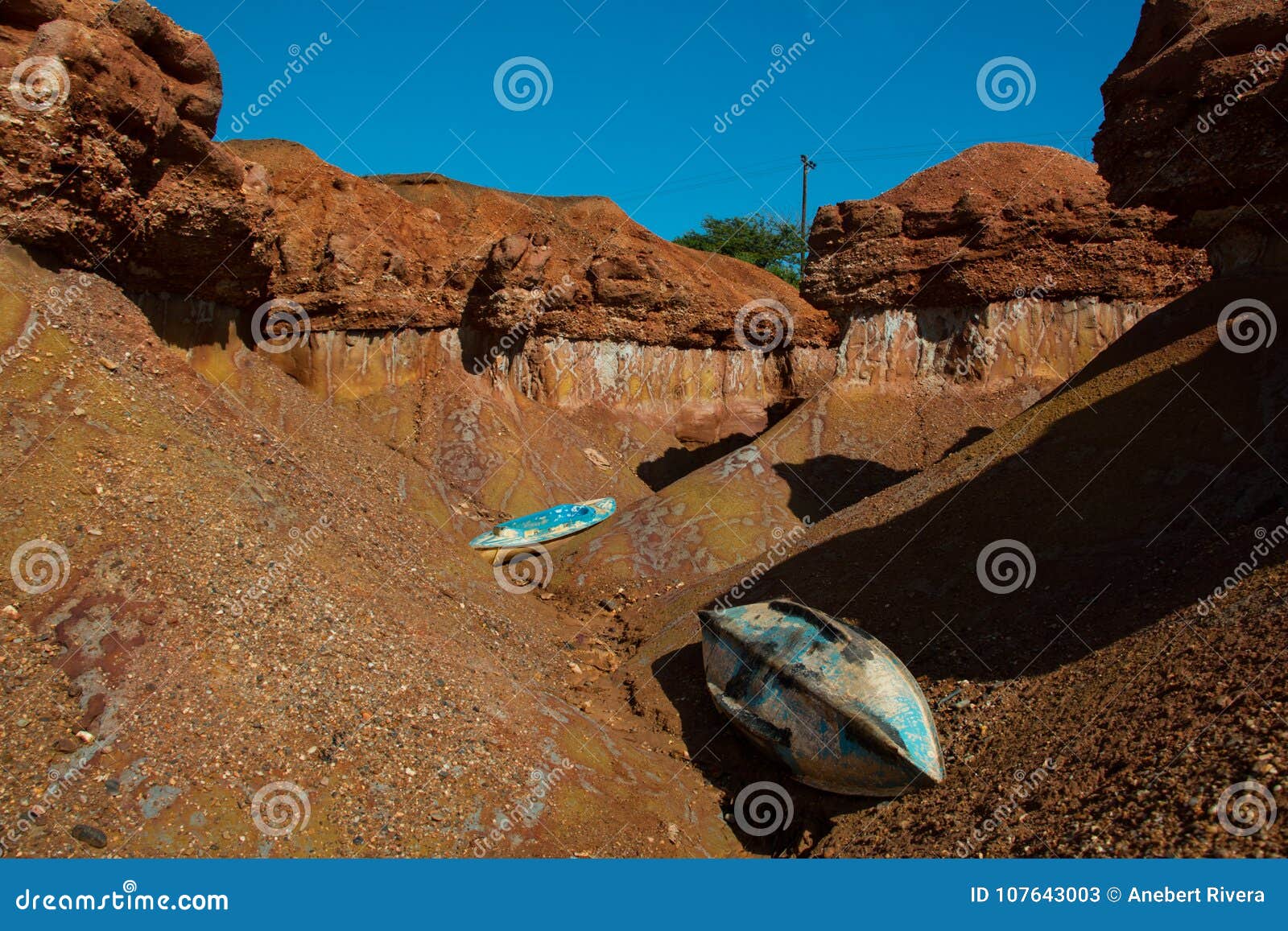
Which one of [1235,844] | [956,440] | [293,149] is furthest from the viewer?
[293,149]

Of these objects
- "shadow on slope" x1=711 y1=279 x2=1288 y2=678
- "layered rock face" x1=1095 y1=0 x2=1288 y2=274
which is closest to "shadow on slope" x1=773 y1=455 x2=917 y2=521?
"shadow on slope" x1=711 y1=279 x2=1288 y2=678

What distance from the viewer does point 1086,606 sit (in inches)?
350

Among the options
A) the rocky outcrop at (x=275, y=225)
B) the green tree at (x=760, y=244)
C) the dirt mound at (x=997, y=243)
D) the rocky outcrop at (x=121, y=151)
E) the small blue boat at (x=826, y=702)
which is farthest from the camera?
the green tree at (x=760, y=244)

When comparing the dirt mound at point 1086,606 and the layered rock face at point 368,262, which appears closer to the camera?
the dirt mound at point 1086,606

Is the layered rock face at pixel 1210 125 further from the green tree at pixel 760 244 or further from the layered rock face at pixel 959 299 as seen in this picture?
the green tree at pixel 760 244

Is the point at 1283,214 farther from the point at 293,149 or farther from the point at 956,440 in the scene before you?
the point at 293,149

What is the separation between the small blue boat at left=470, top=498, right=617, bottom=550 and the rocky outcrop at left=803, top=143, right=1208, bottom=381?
6694mm

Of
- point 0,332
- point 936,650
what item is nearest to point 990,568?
point 936,650

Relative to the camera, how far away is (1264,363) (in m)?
10.1

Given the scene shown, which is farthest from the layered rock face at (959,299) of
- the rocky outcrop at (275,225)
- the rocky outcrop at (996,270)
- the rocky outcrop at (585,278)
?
the rocky outcrop at (275,225)

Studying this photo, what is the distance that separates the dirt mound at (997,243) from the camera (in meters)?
19.4

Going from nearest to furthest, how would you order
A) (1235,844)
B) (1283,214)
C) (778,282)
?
1. (1235,844)
2. (1283,214)
3. (778,282)

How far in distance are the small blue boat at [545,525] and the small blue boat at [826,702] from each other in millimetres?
6944

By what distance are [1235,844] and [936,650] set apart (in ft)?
15.4
